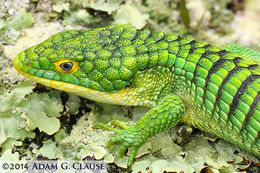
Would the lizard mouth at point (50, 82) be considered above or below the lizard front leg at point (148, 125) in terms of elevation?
above

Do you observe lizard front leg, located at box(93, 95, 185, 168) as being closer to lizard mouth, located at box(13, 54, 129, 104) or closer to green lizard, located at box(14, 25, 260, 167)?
green lizard, located at box(14, 25, 260, 167)

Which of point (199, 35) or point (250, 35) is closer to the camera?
point (199, 35)

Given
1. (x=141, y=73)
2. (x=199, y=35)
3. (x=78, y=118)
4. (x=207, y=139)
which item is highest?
(x=199, y=35)

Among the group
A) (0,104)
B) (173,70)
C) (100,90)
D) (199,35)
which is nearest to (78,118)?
(100,90)

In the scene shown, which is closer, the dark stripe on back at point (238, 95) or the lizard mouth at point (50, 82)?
the dark stripe on back at point (238, 95)

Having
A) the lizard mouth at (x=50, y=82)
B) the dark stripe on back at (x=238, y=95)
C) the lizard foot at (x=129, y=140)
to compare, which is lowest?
the lizard foot at (x=129, y=140)

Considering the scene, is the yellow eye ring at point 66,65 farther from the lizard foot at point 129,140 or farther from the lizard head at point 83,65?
the lizard foot at point 129,140

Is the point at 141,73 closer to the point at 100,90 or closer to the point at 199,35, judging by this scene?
the point at 100,90

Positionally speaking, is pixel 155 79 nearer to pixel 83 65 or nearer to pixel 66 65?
pixel 83 65

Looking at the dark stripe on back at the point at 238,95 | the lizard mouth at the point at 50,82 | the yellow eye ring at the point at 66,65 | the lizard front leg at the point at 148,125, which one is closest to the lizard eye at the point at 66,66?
the yellow eye ring at the point at 66,65
